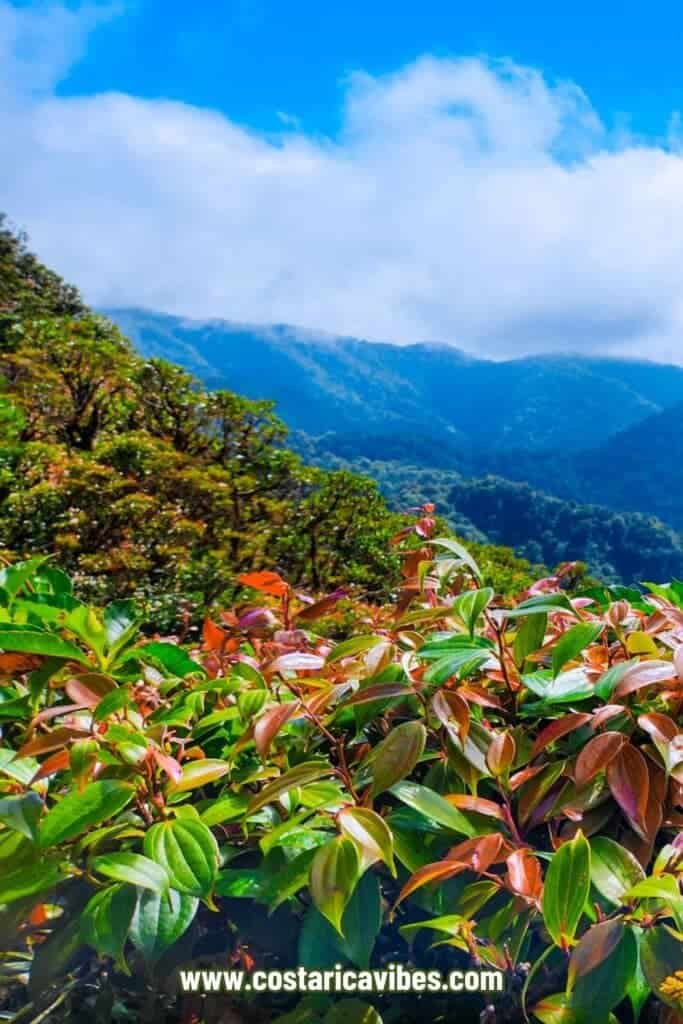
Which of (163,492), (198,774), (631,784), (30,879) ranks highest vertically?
(163,492)

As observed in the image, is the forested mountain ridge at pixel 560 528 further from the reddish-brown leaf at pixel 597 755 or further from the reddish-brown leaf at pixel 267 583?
the reddish-brown leaf at pixel 597 755

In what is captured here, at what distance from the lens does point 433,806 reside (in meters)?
0.76

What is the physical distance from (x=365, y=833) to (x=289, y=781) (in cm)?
9

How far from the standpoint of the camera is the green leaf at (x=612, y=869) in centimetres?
70

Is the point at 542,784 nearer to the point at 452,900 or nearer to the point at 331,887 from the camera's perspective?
the point at 452,900

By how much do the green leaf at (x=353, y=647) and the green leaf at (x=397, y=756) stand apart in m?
0.21

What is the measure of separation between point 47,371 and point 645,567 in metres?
76.6

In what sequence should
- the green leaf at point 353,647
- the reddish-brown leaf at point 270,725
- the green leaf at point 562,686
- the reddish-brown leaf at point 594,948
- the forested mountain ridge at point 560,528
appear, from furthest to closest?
1. the forested mountain ridge at point 560,528
2. the green leaf at point 353,647
3. the green leaf at point 562,686
4. the reddish-brown leaf at point 270,725
5. the reddish-brown leaf at point 594,948

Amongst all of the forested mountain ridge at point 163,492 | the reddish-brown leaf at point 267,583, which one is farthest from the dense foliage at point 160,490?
the reddish-brown leaf at point 267,583

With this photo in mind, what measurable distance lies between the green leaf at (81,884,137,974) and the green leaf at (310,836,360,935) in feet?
0.54

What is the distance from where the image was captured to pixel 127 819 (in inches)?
30.5

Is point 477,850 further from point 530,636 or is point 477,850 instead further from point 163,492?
point 163,492

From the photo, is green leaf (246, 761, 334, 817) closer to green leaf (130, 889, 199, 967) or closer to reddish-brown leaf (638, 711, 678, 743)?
green leaf (130, 889, 199, 967)

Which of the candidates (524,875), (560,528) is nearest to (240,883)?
(524,875)
